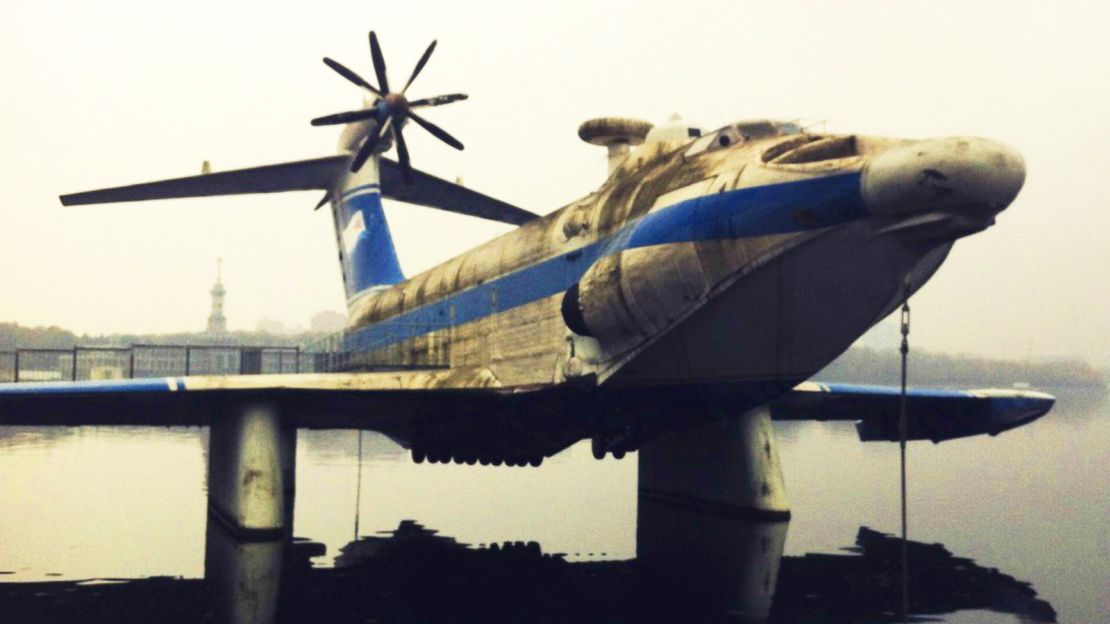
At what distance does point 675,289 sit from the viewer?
12.8 meters

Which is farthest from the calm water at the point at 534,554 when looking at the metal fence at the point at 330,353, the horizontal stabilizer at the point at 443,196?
the horizontal stabilizer at the point at 443,196

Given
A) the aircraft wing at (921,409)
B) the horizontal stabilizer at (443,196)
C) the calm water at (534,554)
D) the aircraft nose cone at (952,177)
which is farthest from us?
the horizontal stabilizer at (443,196)

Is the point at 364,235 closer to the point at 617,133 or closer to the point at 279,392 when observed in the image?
the point at 279,392

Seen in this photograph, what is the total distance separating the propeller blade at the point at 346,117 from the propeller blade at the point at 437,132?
108cm

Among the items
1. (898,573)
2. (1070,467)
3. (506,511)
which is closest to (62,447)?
(506,511)

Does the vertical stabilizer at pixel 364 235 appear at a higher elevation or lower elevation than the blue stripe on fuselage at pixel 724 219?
higher

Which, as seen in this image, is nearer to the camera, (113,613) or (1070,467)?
(113,613)

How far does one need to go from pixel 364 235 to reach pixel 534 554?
1292cm

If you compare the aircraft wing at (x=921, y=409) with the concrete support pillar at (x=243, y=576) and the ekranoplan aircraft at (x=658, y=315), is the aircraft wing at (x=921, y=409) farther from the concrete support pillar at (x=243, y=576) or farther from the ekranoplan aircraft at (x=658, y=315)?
the concrete support pillar at (x=243, y=576)

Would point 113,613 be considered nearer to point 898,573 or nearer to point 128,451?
point 898,573

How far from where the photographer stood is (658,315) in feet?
43.0

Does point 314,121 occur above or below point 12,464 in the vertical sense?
above

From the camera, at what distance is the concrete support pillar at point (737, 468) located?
64.8 ft

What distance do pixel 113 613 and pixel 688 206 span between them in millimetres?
9980
